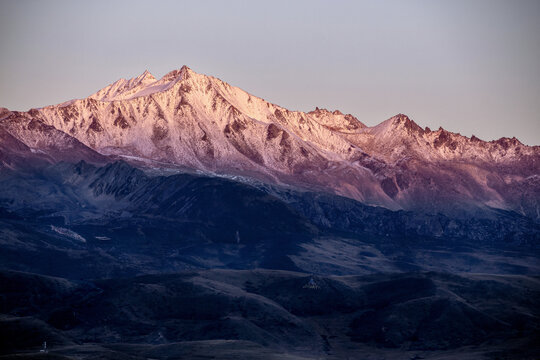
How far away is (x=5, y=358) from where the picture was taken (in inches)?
7402

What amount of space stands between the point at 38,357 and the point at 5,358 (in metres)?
7.13

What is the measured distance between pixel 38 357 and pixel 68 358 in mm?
7579

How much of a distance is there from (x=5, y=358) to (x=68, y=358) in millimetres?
14659

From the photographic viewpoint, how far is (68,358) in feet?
651

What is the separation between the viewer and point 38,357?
632 feet
